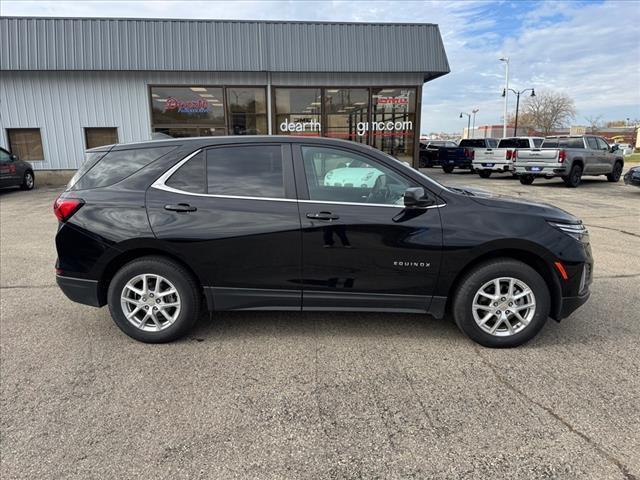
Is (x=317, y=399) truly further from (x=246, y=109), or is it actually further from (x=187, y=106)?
(x=187, y=106)

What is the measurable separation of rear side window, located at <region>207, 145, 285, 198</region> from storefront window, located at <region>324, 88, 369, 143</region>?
1343 centimetres

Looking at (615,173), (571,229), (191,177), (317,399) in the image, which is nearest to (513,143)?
(615,173)

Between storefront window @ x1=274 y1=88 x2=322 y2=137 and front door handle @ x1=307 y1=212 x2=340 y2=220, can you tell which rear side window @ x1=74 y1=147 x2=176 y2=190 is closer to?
front door handle @ x1=307 y1=212 x2=340 y2=220

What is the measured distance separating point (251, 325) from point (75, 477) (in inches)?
81.2

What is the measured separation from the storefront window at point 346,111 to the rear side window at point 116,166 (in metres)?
13.5

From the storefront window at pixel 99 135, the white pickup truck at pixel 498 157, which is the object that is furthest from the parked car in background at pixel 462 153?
the storefront window at pixel 99 135

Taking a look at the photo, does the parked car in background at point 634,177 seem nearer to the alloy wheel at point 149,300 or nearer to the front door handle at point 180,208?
the front door handle at point 180,208

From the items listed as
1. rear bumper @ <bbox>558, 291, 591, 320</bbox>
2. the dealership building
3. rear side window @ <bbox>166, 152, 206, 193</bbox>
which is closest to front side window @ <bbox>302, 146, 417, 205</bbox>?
rear side window @ <bbox>166, 152, 206, 193</bbox>

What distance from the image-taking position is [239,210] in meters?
3.66

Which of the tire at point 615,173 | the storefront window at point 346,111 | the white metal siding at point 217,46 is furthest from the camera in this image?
the tire at point 615,173

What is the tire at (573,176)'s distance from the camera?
659 inches

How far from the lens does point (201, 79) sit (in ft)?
53.0

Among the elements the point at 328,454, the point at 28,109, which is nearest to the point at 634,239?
the point at 328,454

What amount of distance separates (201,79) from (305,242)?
47.4 ft
